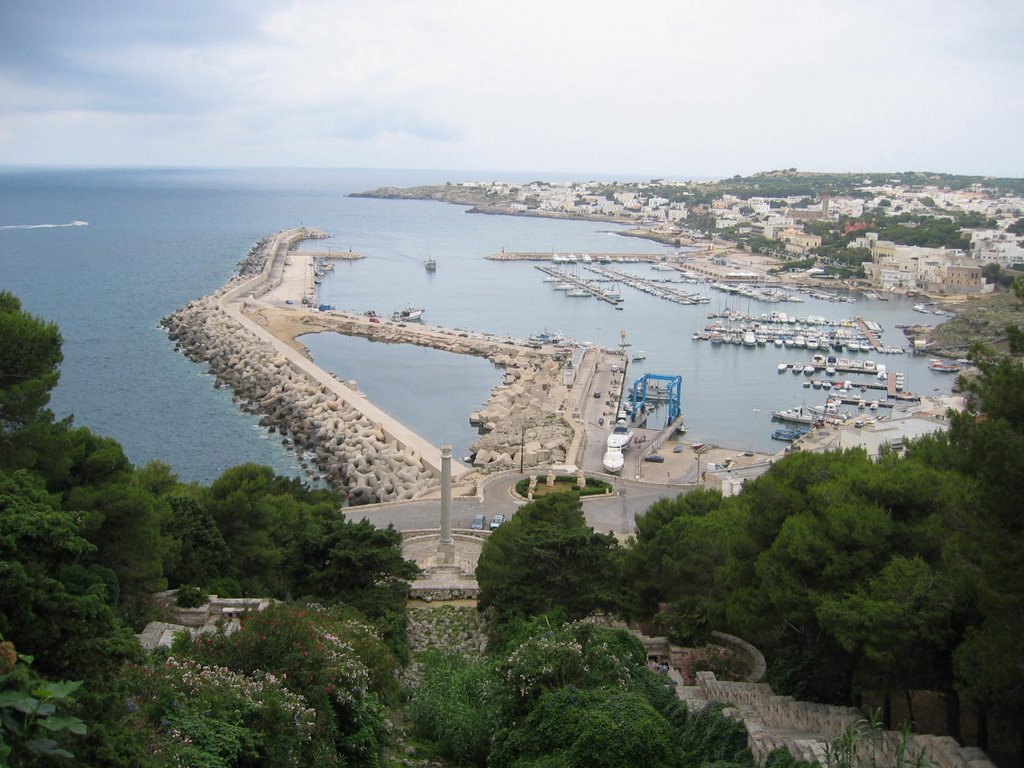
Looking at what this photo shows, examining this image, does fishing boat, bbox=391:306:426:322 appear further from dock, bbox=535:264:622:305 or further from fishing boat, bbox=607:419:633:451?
fishing boat, bbox=607:419:633:451

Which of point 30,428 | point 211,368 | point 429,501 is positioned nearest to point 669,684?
point 30,428

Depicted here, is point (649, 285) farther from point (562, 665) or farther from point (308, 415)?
point (562, 665)

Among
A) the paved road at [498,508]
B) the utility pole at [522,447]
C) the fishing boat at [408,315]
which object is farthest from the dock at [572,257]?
the paved road at [498,508]

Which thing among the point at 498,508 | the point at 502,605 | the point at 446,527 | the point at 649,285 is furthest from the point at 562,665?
the point at 649,285

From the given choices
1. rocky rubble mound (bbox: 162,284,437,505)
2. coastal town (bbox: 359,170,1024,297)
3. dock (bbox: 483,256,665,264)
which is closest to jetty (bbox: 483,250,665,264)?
dock (bbox: 483,256,665,264)

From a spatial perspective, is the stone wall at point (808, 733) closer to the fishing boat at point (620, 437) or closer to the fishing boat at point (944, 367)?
the fishing boat at point (620, 437)

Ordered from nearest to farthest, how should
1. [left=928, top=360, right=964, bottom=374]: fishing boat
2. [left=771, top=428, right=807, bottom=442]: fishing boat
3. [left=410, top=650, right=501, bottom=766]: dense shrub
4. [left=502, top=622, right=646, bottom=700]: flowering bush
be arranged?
1. [left=502, top=622, right=646, bottom=700]: flowering bush
2. [left=410, top=650, right=501, bottom=766]: dense shrub
3. [left=771, top=428, right=807, bottom=442]: fishing boat
4. [left=928, top=360, right=964, bottom=374]: fishing boat

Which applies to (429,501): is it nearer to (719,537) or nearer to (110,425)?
(719,537)
